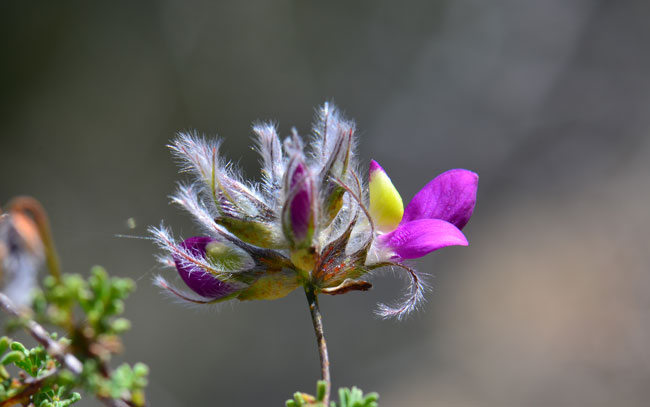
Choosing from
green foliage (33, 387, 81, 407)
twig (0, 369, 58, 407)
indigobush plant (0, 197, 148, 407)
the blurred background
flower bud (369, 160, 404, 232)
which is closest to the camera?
indigobush plant (0, 197, 148, 407)

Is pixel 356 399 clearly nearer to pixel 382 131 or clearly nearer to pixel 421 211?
pixel 421 211

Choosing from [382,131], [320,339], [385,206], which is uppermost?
[382,131]

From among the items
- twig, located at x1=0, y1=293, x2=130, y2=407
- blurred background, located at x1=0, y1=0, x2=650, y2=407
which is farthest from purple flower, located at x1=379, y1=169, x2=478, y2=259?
blurred background, located at x1=0, y1=0, x2=650, y2=407

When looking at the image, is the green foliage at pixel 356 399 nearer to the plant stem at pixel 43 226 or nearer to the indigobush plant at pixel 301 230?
the indigobush plant at pixel 301 230

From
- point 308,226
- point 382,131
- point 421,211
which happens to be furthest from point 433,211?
point 382,131

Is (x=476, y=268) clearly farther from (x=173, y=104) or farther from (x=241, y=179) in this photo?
(x=241, y=179)

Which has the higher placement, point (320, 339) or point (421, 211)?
point (421, 211)

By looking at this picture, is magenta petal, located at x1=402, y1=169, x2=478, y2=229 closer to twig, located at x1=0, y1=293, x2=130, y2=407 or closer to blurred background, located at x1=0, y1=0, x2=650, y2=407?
twig, located at x1=0, y1=293, x2=130, y2=407
